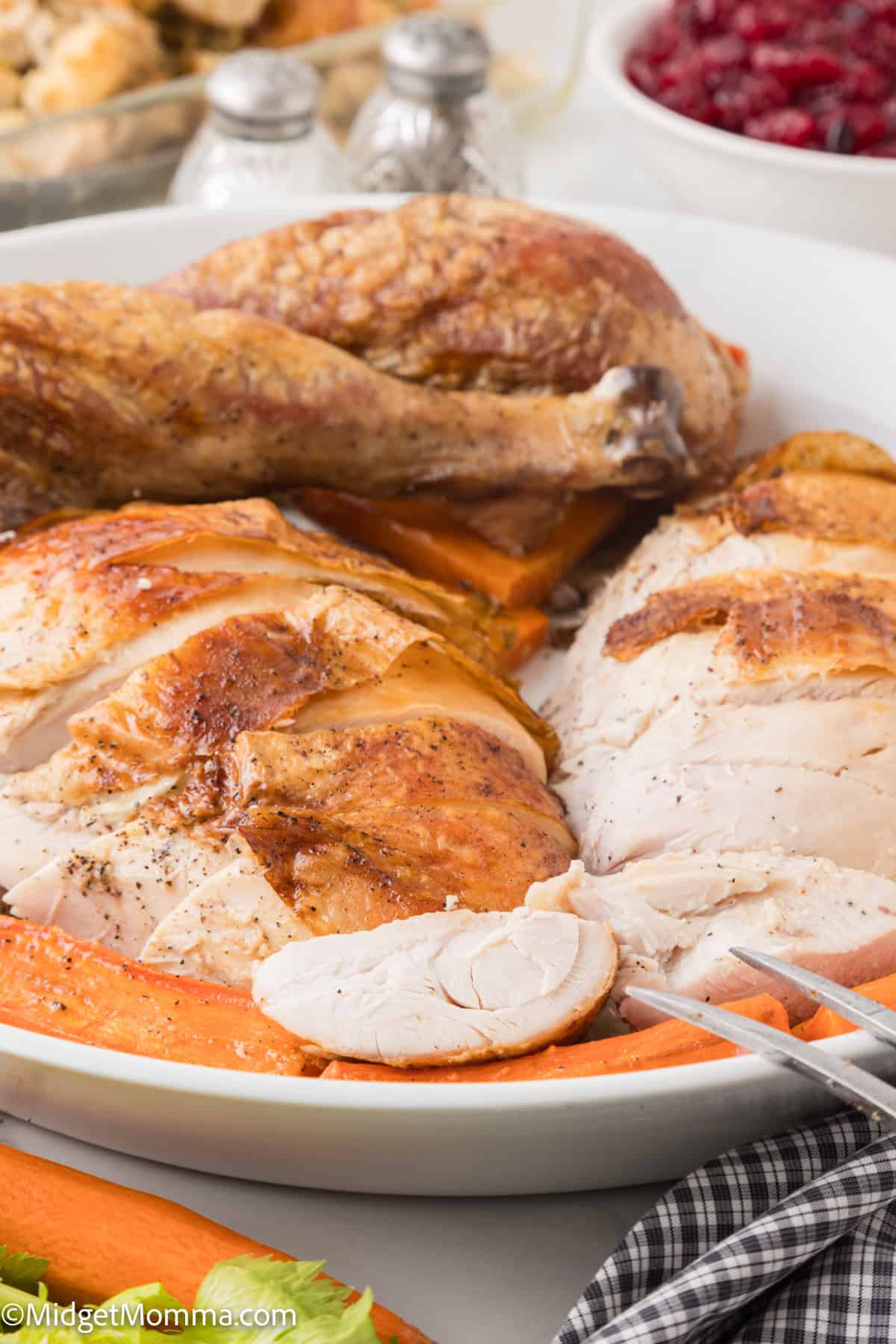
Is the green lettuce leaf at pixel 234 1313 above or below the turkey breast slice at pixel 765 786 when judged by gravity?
below

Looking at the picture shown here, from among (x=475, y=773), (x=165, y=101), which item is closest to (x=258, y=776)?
(x=475, y=773)

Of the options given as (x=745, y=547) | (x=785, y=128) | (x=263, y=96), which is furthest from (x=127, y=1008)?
(x=785, y=128)

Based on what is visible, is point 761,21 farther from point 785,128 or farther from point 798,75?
point 785,128

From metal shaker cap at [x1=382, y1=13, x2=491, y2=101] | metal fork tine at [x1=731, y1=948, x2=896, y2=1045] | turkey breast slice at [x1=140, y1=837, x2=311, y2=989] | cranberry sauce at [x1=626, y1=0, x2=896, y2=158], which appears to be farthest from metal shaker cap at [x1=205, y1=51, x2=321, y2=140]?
metal fork tine at [x1=731, y1=948, x2=896, y2=1045]

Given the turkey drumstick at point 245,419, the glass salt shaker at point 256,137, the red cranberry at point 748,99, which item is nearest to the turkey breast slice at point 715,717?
the turkey drumstick at point 245,419

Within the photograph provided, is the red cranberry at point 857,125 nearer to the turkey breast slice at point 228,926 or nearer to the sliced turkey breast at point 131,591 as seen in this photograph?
the sliced turkey breast at point 131,591

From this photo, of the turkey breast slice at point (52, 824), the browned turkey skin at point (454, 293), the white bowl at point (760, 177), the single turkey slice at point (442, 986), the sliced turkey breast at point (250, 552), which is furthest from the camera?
the white bowl at point (760, 177)

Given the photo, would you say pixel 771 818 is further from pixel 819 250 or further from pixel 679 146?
pixel 679 146

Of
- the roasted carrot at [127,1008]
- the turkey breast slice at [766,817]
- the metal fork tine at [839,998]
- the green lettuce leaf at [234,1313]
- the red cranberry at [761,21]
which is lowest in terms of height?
the green lettuce leaf at [234,1313]
